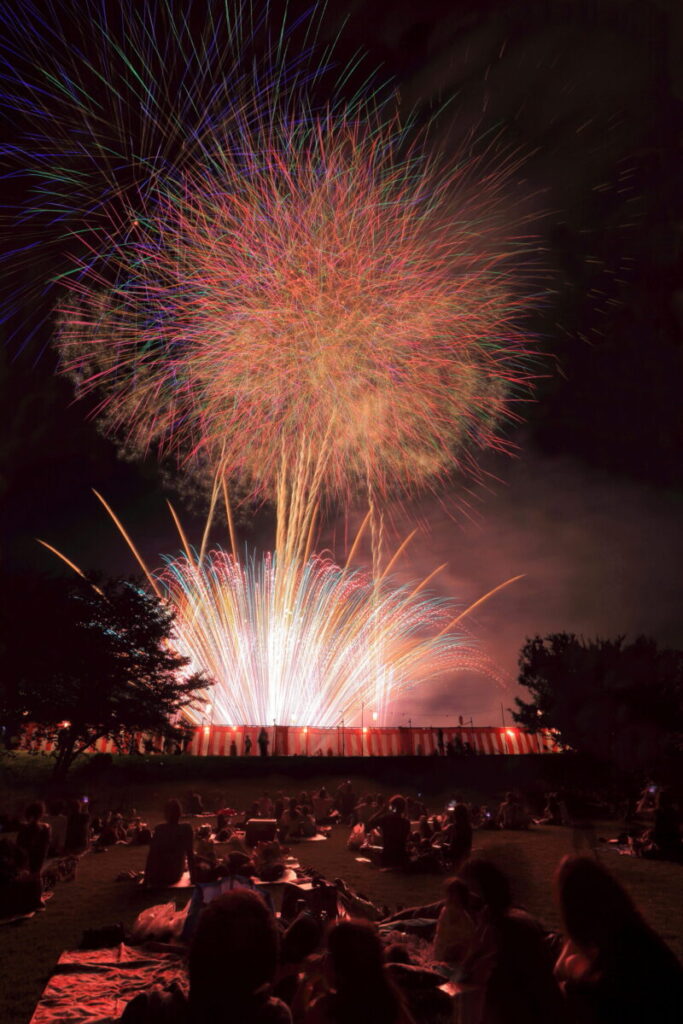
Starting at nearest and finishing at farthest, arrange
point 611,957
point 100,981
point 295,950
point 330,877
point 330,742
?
point 611,957
point 295,950
point 100,981
point 330,877
point 330,742

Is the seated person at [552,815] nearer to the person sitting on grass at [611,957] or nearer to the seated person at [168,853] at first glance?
the seated person at [168,853]

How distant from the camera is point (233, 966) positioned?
280cm

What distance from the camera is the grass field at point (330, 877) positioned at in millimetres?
7043

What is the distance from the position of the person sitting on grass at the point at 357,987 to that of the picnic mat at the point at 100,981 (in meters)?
3.33

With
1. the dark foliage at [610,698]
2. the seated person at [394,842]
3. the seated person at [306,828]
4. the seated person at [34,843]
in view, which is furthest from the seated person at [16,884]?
the dark foliage at [610,698]

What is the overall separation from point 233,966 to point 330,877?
11623 millimetres

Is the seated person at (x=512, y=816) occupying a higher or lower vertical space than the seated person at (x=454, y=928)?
higher

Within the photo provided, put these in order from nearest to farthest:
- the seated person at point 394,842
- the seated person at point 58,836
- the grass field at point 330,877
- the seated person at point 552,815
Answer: the grass field at point 330,877 < the seated person at point 394,842 < the seated person at point 58,836 < the seated person at point 552,815

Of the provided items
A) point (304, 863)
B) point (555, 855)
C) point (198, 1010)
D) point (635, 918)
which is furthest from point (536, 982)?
point (555, 855)

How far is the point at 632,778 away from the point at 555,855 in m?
25.7

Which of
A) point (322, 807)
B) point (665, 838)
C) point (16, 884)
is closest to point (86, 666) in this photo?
point (322, 807)

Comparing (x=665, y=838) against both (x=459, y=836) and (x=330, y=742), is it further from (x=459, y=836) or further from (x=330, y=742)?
(x=330, y=742)

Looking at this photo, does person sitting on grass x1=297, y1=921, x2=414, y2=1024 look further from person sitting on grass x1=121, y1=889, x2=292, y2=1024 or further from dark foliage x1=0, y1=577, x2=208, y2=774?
dark foliage x1=0, y1=577, x2=208, y2=774

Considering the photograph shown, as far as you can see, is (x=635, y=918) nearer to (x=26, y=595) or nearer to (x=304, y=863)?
(x=304, y=863)
